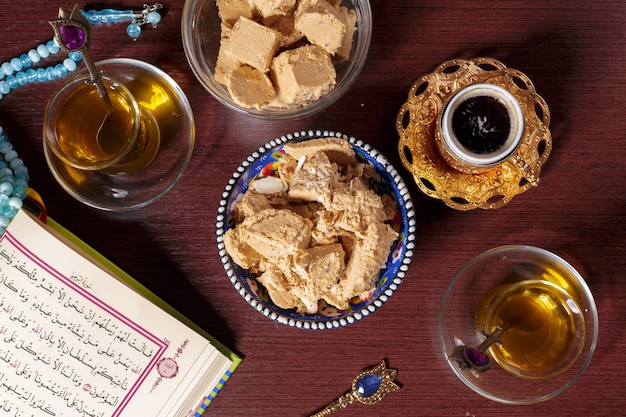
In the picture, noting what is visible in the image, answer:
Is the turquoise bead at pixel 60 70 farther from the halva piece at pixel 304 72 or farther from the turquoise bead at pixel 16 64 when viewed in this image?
the halva piece at pixel 304 72

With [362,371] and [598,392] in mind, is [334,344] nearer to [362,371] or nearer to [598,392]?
[362,371]

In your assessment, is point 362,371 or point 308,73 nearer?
point 308,73

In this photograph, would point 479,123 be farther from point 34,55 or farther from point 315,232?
point 34,55

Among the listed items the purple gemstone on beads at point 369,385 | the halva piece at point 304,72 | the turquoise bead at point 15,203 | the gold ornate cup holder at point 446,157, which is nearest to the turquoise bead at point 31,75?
the turquoise bead at point 15,203

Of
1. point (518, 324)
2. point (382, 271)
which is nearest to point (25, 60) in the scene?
point (382, 271)

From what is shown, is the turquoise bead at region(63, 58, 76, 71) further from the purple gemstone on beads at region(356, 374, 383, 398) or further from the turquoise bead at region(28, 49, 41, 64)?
the purple gemstone on beads at region(356, 374, 383, 398)

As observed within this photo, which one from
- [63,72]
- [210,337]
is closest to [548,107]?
[210,337]
